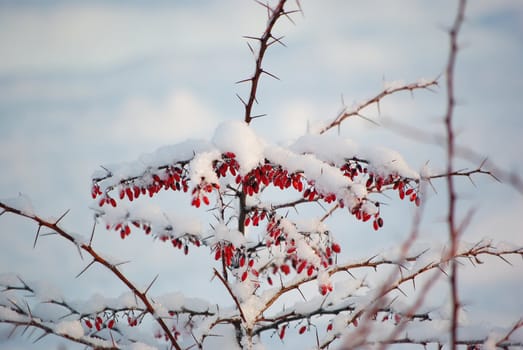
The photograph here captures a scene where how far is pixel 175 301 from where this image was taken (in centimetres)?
381

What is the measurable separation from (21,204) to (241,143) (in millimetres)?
1364

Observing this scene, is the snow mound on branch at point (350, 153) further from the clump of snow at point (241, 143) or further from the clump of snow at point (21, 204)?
the clump of snow at point (21, 204)

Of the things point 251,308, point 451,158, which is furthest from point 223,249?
point 451,158

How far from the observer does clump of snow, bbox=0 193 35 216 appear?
2985 millimetres

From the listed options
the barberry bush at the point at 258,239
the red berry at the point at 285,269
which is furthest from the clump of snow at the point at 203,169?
the red berry at the point at 285,269

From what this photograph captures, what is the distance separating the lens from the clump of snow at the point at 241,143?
2904mm

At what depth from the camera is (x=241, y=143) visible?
9.74 ft

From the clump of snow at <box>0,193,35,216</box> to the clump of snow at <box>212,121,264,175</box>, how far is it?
1157 mm

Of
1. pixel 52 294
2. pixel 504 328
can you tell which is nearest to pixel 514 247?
pixel 504 328

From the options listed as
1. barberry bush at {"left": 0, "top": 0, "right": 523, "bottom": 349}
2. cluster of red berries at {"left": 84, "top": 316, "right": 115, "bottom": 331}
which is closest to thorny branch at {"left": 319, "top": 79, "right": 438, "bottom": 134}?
barberry bush at {"left": 0, "top": 0, "right": 523, "bottom": 349}

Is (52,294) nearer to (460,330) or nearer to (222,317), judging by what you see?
(222,317)

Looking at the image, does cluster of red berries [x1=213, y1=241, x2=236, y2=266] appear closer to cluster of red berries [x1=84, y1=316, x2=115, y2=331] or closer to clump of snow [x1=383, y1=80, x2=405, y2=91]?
cluster of red berries [x1=84, y1=316, x2=115, y2=331]

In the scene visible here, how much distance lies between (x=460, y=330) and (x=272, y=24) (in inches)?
91.1

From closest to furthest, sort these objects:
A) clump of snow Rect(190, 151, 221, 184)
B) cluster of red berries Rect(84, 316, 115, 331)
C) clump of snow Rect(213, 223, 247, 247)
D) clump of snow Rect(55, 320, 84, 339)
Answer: clump of snow Rect(190, 151, 221, 184)
clump of snow Rect(55, 320, 84, 339)
clump of snow Rect(213, 223, 247, 247)
cluster of red berries Rect(84, 316, 115, 331)
